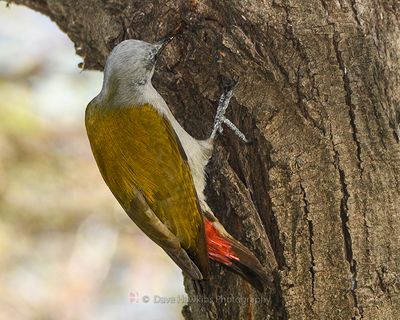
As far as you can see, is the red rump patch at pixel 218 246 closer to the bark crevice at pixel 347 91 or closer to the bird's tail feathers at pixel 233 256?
the bird's tail feathers at pixel 233 256

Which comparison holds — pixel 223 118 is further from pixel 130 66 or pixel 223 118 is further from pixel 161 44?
pixel 130 66

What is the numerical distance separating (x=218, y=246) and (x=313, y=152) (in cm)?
64

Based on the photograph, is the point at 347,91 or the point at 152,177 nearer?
the point at 347,91

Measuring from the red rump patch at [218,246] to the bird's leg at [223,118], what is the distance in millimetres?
431

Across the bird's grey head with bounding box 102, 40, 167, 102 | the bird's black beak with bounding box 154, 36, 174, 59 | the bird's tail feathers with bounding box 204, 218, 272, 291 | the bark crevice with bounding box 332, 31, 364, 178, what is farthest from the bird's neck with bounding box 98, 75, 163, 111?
the bark crevice with bounding box 332, 31, 364, 178

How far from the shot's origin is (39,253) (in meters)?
6.46

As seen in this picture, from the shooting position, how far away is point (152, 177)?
11.6 feet

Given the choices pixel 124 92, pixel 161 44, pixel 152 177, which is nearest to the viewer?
pixel 161 44

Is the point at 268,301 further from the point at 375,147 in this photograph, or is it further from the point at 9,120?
the point at 9,120

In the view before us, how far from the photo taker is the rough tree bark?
2.95 metres

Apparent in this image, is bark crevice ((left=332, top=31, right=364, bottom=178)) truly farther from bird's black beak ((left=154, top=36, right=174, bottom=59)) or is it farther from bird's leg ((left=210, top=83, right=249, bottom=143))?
bird's black beak ((left=154, top=36, right=174, bottom=59))

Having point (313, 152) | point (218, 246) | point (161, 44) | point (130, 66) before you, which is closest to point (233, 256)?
point (218, 246)

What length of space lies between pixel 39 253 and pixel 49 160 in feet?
2.80

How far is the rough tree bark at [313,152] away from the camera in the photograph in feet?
9.69
